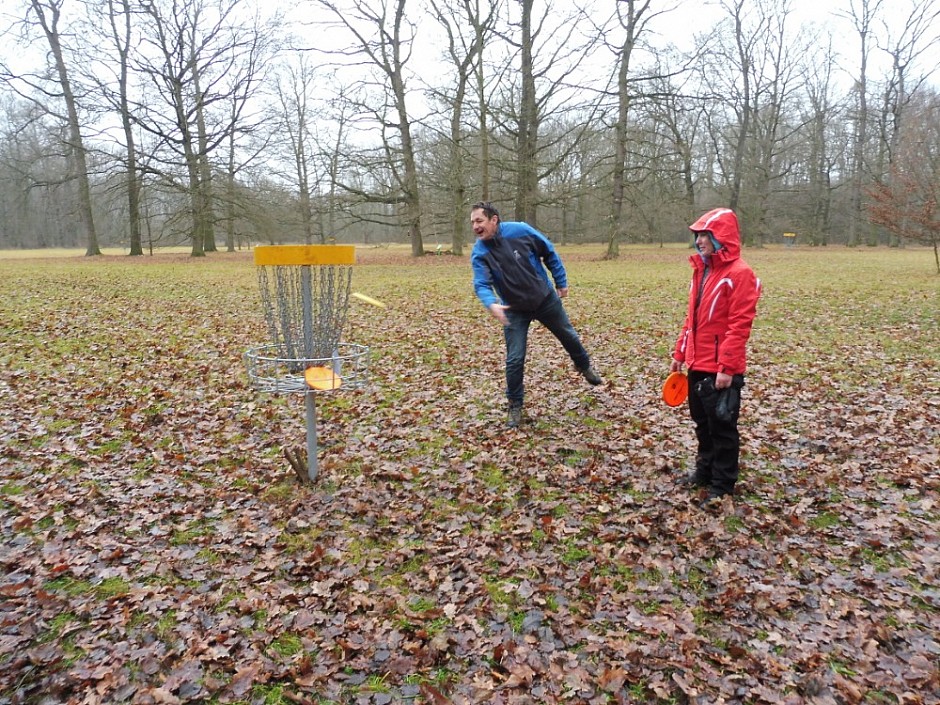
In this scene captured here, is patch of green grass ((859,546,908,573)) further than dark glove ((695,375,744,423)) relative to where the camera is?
No

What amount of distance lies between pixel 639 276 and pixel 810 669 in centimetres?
1624

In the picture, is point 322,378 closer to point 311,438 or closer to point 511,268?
point 311,438

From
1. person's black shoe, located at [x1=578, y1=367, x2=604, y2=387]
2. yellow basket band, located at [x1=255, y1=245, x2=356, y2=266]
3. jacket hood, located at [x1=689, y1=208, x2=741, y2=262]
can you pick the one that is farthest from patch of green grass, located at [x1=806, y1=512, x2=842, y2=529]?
yellow basket band, located at [x1=255, y1=245, x2=356, y2=266]

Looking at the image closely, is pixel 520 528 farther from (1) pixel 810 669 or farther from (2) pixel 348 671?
(1) pixel 810 669

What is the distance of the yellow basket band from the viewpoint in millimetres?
3771

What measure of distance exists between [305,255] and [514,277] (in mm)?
→ 2016

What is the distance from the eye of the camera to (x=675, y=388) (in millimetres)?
4512

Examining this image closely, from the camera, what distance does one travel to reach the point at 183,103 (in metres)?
27.8

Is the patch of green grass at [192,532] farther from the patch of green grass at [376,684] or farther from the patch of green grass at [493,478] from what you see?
the patch of green grass at [493,478]

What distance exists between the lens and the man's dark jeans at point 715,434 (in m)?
3.99

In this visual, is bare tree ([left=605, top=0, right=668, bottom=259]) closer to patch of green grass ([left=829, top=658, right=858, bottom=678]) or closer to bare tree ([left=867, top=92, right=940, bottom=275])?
bare tree ([left=867, top=92, right=940, bottom=275])

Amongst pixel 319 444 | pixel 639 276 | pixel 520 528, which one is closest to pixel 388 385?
pixel 319 444

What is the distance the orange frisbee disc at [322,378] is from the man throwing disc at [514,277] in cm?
150

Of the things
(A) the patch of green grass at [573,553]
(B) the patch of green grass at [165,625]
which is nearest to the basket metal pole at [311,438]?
(B) the patch of green grass at [165,625]
